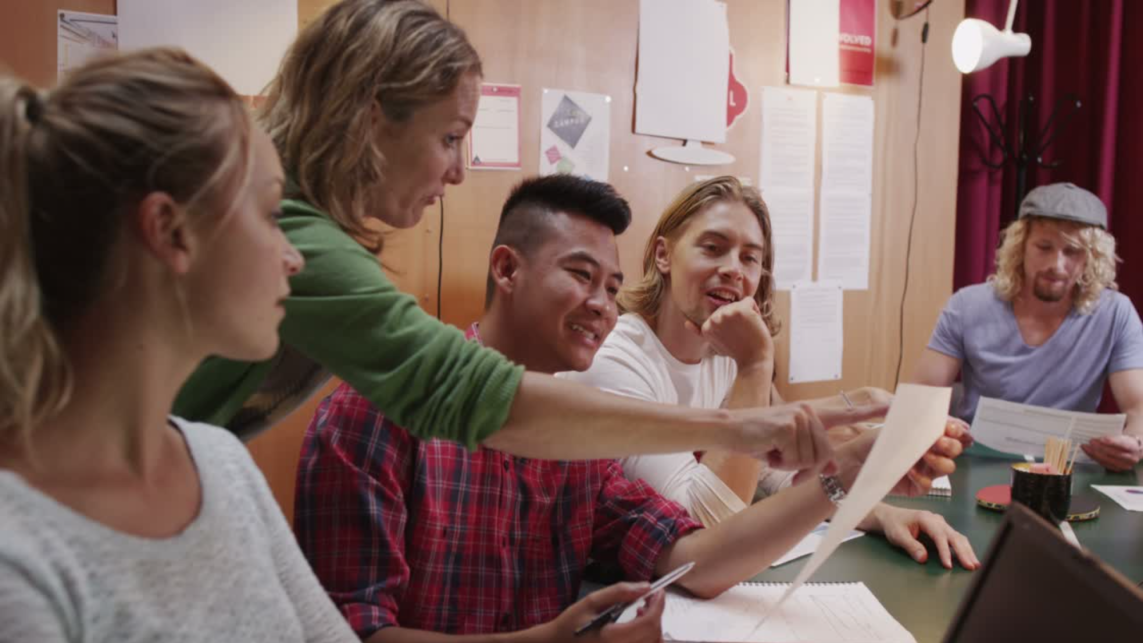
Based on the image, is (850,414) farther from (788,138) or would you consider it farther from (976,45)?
(976,45)

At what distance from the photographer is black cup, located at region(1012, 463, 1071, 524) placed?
1.47 meters

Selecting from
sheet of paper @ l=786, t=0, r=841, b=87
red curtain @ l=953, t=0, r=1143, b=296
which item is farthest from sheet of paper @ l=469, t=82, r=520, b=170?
red curtain @ l=953, t=0, r=1143, b=296

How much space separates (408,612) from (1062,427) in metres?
1.59

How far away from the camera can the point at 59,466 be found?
588 mm

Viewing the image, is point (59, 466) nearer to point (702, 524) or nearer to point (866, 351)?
point (702, 524)

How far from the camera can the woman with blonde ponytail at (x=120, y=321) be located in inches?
21.5

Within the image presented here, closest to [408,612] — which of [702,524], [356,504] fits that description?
[356,504]

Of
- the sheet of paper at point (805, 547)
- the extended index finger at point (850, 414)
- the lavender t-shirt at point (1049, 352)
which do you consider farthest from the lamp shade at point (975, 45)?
the extended index finger at point (850, 414)

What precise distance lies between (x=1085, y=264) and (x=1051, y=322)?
0.20 m

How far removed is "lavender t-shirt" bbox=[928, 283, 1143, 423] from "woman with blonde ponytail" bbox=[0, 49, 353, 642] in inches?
98.4

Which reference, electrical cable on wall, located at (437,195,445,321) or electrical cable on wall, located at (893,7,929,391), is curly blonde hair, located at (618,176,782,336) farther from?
electrical cable on wall, located at (893,7,929,391)

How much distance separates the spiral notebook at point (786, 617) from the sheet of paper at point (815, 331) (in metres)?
1.64

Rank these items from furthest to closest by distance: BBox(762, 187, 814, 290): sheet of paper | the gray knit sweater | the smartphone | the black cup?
1. BBox(762, 187, 814, 290): sheet of paper
2. the black cup
3. the smartphone
4. the gray knit sweater

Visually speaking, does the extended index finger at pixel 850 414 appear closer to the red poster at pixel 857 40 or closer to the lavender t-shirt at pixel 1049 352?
the lavender t-shirt at pixel 1049 352
